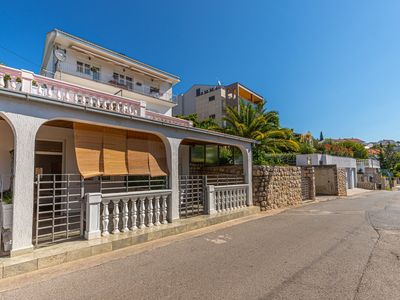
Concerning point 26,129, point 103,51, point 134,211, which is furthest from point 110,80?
point 26,129

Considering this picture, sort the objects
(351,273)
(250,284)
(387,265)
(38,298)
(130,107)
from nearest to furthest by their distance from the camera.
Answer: (38,298), (250,284), (351,273), (387,265), (130,107)

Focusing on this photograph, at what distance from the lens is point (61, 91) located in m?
7.02

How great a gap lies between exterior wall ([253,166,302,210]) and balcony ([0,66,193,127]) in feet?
18.9

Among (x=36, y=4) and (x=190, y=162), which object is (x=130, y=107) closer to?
(x=190, y=162)

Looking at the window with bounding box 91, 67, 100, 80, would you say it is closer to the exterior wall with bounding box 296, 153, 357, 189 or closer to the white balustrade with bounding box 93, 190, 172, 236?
the white balustrade with bounding box 93, 190, 172, 236

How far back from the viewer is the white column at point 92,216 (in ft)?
18.0

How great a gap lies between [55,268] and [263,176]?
29.6 feet

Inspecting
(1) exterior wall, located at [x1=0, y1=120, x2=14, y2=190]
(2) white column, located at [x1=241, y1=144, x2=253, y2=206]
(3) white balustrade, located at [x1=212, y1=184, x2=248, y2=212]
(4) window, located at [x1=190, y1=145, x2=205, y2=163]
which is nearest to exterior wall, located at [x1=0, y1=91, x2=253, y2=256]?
(1) exterior wall, located at [x1=0, y1=120, x2=14, y2=190]

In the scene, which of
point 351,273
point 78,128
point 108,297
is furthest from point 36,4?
point 351,273

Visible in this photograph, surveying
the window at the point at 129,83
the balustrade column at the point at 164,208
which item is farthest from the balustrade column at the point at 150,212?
the window at the point at 129,83

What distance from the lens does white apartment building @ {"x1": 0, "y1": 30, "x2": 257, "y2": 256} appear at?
183 inches

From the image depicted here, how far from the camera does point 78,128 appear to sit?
6.42 meters

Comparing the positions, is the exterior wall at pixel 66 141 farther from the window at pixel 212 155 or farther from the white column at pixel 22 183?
the window at pixel 212 155

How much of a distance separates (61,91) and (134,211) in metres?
4.08
